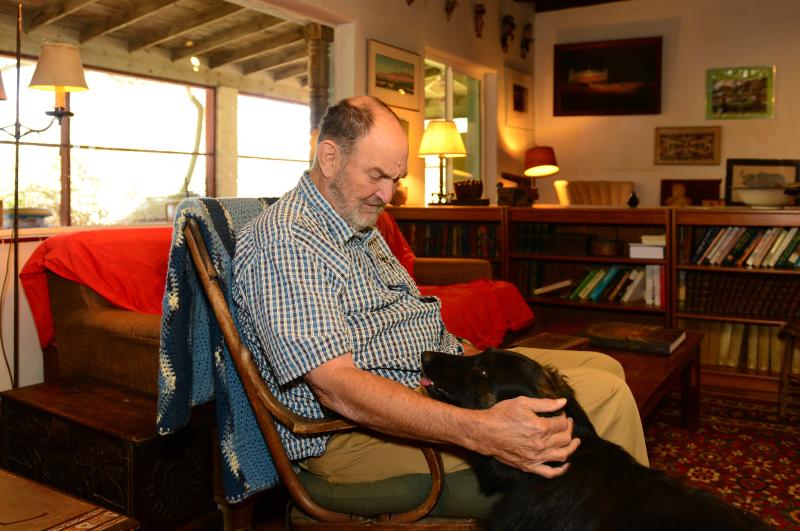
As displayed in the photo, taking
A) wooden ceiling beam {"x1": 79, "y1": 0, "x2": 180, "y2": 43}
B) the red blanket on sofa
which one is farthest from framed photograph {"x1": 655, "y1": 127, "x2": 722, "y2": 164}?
the red blanket on sofa

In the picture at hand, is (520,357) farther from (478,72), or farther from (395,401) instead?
(478,72)

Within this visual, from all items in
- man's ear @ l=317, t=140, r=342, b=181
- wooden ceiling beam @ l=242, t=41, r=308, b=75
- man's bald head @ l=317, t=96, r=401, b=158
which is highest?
wooden ceiling beam @ l=242, t=41, r=308, b=75

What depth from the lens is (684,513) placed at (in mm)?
1092

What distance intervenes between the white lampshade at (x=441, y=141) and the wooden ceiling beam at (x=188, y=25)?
4.64ft

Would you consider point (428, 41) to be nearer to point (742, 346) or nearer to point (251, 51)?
point (251, 51)

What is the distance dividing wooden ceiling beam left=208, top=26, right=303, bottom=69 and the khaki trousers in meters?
3.84

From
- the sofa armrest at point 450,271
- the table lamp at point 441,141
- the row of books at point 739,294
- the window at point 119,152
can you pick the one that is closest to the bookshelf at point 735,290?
the row of books at point 739,294

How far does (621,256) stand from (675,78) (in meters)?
3.45

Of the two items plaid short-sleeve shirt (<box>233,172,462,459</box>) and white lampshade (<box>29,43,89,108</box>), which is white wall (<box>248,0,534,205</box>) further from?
plaid short-sleeve shirt (<box>233,172,462,459</box>)

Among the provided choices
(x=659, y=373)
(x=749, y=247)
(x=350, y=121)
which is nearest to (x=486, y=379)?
(x=350, y=121)

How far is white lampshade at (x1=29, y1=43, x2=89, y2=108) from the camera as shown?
273 cm

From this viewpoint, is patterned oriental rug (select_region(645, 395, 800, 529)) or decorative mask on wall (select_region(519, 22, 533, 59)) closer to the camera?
patterned oriental rug (select_region(645, 395, 800, 529))

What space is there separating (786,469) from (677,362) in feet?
2.21

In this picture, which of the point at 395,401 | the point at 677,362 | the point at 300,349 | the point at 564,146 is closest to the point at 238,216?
the point at 300,349
